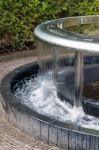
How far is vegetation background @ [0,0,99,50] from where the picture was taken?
9.60m

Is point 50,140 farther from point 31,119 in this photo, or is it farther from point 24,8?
point 24,8

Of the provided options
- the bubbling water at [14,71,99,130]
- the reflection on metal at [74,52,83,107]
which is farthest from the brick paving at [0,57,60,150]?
the reflection on metal at [74,52,83,107]

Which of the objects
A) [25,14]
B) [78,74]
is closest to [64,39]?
[78,74]

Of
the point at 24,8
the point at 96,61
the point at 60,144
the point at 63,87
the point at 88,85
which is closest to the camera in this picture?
the point at 60,144

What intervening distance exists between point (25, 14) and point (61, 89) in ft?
13.6

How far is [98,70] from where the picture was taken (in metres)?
7.20

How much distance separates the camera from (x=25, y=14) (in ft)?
32.5

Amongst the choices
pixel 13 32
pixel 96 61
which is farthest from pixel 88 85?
pixel 13 32

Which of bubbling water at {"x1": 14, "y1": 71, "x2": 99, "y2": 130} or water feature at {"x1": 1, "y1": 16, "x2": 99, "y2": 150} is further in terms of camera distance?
bubbling water at {"x1": 14, "y1": 71, "x2": 99, "y2": 130}

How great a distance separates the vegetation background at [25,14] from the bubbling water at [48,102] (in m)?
2.47

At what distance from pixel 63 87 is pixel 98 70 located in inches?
46.6

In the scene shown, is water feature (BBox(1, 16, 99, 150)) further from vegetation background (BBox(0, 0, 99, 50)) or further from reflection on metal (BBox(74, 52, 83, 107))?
vegetation background (BBox(0, 0, 99, 50))

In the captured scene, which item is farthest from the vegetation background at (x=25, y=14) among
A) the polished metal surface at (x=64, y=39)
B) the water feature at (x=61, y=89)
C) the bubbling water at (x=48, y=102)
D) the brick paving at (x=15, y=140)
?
the brick paving at (x=15, y=140)

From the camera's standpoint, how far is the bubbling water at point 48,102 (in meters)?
5.62
